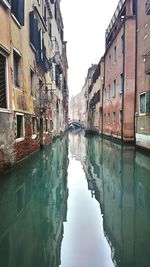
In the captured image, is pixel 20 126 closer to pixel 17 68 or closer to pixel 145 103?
pixel 17 68


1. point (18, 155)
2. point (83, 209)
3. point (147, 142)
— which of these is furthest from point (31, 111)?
point (83, 209)

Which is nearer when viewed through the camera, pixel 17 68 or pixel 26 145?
pixel 17 68

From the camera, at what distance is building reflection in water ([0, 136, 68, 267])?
251 cm

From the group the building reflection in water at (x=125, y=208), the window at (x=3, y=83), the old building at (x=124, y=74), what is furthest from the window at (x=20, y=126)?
the old building at (x=124, y=74)

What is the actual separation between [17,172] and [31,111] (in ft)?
13.3

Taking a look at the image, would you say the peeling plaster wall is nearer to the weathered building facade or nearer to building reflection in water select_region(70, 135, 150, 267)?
the weathered building facade

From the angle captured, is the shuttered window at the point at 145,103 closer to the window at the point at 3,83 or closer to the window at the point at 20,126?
the window at the point at 20,126

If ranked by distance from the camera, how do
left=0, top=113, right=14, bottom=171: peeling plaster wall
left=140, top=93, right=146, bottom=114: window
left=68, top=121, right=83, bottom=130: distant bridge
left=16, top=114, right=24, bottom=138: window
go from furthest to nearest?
left=68, top=121, right=83, bottom=130: distant bridge → left=140, top=93, right=146, bottom=114: window → left=16, top=114, right=24, bottom=138: window → left=0, top=113, right=14, bottom=171: peeling plaster wall

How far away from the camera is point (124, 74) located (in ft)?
48.4

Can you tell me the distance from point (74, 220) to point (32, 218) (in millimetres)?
580

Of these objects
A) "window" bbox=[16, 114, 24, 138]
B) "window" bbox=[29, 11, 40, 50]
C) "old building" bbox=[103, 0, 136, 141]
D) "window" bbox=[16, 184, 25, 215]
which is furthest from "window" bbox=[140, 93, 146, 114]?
"window" bbox=[16, 184, 25, 215]

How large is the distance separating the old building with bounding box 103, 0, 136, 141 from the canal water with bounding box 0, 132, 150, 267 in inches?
327

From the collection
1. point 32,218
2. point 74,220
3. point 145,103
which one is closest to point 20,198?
point 32,218

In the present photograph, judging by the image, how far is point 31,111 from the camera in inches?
401
